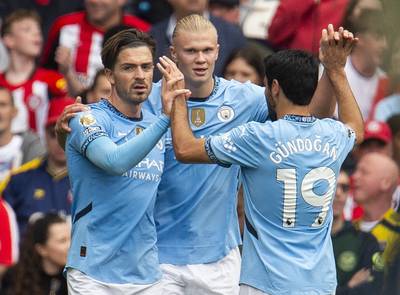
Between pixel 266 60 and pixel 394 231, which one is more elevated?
pixel 266 60

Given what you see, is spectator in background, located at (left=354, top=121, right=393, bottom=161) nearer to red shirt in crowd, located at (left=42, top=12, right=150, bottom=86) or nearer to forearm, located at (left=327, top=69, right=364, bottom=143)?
red shirt in crowd, located at (left=42, top=12, right=150, bottom=86)

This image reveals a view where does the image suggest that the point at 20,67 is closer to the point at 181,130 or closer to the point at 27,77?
the point at 27,77

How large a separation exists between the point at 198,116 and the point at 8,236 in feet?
10.4

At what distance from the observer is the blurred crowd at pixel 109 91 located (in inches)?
447

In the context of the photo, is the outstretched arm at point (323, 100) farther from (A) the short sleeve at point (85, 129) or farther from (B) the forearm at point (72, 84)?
(B) the forearm at point (72, 84)

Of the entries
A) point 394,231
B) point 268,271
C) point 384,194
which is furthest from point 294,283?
point 384,194

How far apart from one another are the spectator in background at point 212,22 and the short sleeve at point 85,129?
368 cm

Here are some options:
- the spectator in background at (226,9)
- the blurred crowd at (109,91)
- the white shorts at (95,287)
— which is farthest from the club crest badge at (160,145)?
the spectator in background at (226,9)

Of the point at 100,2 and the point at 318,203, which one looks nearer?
the point at 318,203

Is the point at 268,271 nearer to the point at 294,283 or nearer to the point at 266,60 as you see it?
the point at 294,283

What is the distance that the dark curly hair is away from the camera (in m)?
11.4

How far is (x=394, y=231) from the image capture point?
35.2 feet

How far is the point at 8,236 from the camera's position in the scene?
12.2 metres

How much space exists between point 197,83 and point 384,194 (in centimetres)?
313
